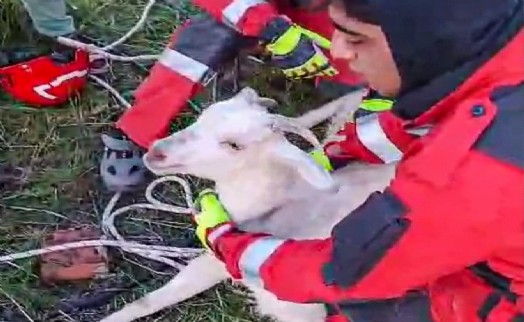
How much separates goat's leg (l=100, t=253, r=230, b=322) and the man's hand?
535mm

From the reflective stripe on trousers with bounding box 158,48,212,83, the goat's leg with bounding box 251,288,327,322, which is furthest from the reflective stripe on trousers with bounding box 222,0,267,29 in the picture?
the goat's leg with bounding box 251,288,327,322

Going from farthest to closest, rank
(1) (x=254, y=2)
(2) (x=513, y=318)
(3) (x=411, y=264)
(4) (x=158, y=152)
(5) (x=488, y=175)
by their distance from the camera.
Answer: (1) (x=254, y=2) < (4) (x=158, y=152) < (2) (x=513, y=318) < (3) (x=411, y=264) < (5) (x=488, y=175)

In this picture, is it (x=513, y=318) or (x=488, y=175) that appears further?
(x=513, y=318)

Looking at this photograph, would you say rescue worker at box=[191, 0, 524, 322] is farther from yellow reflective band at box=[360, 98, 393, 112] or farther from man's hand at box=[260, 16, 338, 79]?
man's hand at box=[260, 16, 338, 79]

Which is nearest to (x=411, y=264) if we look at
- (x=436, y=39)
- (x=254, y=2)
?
(x=436, y=39)

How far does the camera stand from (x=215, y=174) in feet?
7.71

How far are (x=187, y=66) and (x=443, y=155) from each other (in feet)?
3.79

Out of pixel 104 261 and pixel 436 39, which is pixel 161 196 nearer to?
pixel 104 261

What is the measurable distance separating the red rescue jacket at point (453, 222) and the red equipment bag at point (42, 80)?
1.37m

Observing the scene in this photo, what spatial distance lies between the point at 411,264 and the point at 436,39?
0.35m

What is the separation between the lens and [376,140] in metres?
2.29

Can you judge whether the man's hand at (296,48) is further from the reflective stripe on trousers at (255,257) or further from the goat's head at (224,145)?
the reflective stripe on trousers at (255,257)

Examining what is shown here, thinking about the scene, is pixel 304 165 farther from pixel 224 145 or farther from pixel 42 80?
pixel 42 80

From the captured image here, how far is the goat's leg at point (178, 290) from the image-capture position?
255 centimetres
